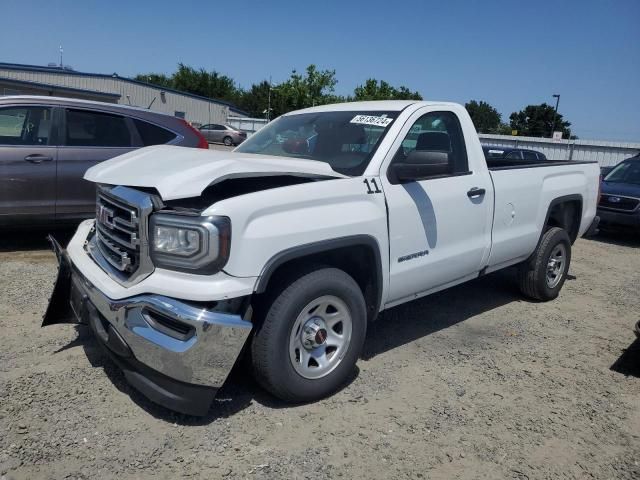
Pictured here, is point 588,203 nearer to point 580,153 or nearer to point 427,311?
point 427,311

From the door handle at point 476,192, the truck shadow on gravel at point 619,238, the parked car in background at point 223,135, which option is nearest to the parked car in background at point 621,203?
Answer: the truck shadow on gravel at point 619,238

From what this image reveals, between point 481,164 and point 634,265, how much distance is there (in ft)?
17.2

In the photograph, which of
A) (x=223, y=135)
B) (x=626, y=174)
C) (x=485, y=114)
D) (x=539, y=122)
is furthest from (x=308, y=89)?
(x=485, y=114)

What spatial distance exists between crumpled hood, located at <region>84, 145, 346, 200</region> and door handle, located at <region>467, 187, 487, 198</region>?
1.38 m

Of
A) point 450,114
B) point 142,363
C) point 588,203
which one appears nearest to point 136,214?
point 142,363

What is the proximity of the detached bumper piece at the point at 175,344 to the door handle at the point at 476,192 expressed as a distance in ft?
7.56

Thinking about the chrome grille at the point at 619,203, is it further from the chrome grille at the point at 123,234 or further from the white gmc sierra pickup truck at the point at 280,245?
the chrome grille at the point at 123,234

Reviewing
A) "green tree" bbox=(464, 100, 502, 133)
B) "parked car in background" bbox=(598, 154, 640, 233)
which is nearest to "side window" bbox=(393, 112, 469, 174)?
"parked car in background" bbox=(598, 154, 640, 233)

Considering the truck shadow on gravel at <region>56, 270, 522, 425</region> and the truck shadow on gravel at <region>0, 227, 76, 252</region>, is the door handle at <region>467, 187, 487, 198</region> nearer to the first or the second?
the truck shadow on gravel at <region>56, 270, 522, 425</region>

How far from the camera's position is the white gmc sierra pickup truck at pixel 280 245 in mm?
2809

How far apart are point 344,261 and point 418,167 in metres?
0.83

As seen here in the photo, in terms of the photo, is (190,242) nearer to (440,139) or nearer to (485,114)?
(440,139)

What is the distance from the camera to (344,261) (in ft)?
12.0

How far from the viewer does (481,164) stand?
15.2ft
